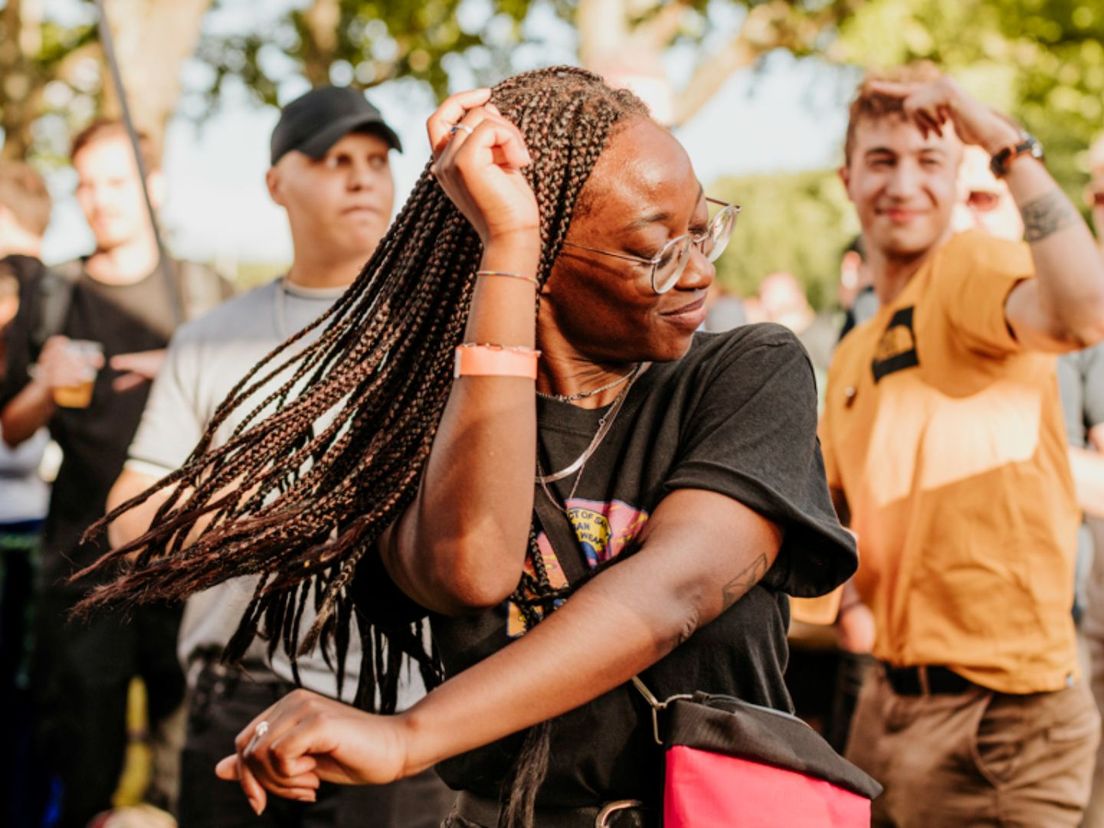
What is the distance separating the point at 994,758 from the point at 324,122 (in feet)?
8.47

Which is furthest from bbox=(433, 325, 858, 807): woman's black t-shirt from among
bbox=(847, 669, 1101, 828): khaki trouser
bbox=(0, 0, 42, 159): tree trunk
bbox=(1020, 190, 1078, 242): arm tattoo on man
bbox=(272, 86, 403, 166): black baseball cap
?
bbox=(0, 0, 42, 159): tree trunk

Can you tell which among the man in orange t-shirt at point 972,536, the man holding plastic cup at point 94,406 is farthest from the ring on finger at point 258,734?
the man holding plastic cup at point 94,406

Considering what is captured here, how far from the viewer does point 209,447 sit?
7.97 ft

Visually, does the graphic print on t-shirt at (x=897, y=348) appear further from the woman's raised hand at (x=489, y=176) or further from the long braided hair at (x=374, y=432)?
the woman's raised hand at (x=489, y=176)

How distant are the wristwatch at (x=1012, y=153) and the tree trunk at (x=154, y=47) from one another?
851cm

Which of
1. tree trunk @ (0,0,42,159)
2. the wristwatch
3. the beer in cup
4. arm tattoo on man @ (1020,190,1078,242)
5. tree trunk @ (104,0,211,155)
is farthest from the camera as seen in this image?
tree trunk @ (0,0,42,159)

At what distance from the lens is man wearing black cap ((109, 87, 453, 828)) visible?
3.67 metres

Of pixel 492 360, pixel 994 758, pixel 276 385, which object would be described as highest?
pixel 492 360

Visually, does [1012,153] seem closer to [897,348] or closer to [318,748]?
[897,348]

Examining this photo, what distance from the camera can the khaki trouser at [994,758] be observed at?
11.8 ft

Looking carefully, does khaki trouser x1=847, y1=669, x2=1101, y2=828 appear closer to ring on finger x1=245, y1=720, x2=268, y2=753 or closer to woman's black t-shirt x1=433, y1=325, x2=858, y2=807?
woman's black t-shirt x1=433, y1=325, x2=858, y2=807

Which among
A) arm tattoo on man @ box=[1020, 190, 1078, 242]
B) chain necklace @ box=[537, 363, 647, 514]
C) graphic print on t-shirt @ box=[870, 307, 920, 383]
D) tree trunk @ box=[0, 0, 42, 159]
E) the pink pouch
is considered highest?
chain necklace @ box=[537, 363, 647, 514]

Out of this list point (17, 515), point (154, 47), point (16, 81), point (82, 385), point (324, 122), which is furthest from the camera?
point (16, 81)

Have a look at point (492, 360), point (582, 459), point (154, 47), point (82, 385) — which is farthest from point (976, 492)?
point (154, 47)
